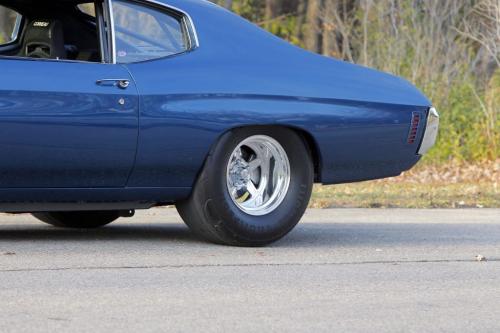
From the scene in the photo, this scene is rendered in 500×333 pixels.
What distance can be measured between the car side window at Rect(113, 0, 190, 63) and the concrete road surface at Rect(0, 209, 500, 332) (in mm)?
1120

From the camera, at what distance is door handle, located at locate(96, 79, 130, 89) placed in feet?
22.7

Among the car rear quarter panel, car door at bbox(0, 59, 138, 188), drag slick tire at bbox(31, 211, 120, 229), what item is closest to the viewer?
car door at bbox(0, 59, 138, 188)

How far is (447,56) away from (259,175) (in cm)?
1159

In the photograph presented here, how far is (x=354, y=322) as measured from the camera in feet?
17.2

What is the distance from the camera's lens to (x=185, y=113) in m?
7.10

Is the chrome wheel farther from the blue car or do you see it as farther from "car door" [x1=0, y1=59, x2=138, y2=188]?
"car door" [x1=0, y1=59, x2=138, y2=188]

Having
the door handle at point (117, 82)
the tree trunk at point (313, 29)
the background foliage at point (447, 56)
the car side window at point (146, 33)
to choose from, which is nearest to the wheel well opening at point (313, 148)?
the car side window at point (146, 33)

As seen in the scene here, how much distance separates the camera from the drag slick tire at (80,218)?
8438 mm

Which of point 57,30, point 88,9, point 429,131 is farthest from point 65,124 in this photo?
point 429,131

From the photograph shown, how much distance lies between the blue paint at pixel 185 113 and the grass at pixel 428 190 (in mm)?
3529

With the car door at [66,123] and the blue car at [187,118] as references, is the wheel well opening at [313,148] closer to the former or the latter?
the blue car at [187,118]

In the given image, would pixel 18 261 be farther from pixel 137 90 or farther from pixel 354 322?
pixel 354 322

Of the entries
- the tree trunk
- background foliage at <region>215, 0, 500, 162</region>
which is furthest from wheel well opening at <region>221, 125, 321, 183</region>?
the tree trunk

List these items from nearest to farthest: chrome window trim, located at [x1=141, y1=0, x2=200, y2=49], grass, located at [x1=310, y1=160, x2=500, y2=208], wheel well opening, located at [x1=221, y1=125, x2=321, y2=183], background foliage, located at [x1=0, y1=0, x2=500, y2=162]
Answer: chrome window trim, located at [x1=141, y1=0, x2=200, y2=49]
wheel well opening, located at [x1=221, y1=125, x2=321, y2=183]
grass, located at [x1=310, y1=160, x2=500, y2=208]
background foliage, located at [x1=0, y1=0, x2=500, y2=162]
